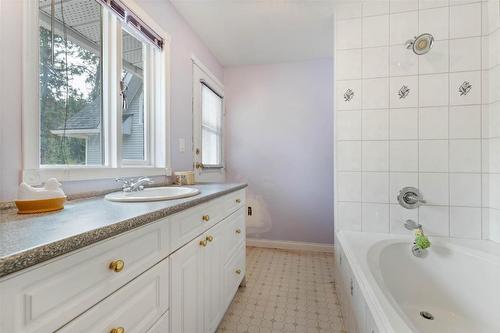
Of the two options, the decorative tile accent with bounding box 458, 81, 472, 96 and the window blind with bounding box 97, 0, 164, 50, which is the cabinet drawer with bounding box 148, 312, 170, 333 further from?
the decorative tile accent with bounding box 458, 81, 472, 96

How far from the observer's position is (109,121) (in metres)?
1.35

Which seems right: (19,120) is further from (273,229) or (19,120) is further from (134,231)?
(273,229)

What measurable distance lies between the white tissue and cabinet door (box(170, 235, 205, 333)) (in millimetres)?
459

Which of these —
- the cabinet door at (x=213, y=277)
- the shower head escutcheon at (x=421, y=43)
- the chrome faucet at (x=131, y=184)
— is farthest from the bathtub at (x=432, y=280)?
the shower head escutcheon at (x=421, y=43)

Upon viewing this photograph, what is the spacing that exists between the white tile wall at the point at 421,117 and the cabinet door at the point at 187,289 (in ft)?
4.03

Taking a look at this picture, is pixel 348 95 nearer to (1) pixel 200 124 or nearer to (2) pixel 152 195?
(1) pixel 200 124

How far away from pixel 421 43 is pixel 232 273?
6.77ft

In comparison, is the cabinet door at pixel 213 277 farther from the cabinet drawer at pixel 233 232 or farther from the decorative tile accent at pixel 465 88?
the decorative tile accent at pixel 465 88

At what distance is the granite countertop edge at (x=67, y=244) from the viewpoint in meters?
0.39

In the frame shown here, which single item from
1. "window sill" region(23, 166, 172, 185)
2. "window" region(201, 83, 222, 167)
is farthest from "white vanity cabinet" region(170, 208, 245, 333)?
"window" region(201, 83, 222, 167)

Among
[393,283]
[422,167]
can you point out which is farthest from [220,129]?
[393,283]

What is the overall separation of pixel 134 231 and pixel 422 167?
1897mm

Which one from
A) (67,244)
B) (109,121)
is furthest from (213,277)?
(109,121)

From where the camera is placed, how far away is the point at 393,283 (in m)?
1.46
